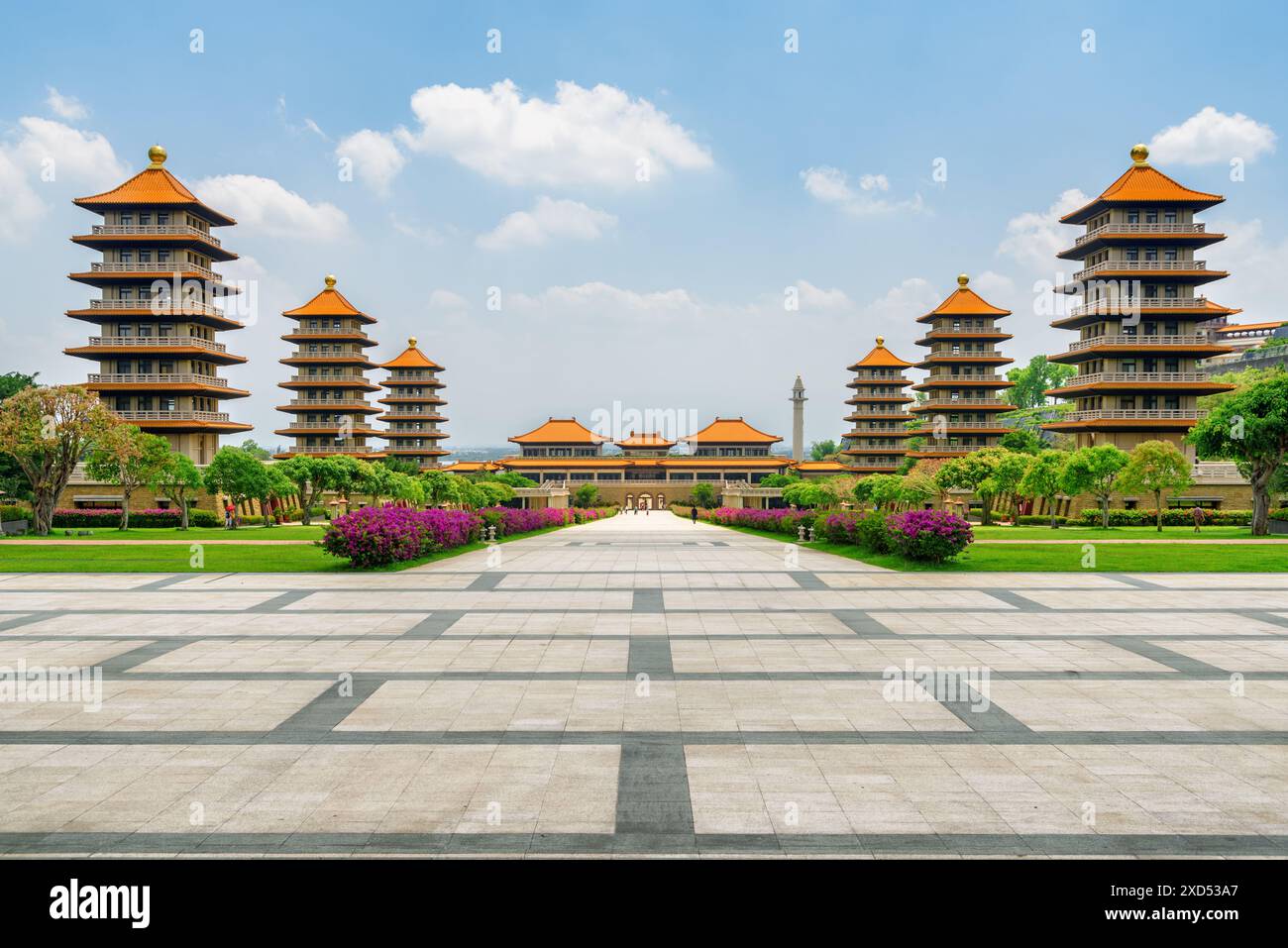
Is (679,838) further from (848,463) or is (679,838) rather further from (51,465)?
(848,463)

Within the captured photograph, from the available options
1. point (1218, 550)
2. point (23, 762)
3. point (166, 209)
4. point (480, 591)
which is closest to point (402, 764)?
point (23, 762)

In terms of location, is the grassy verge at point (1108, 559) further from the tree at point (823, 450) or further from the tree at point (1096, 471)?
the tree at point (823, 450)

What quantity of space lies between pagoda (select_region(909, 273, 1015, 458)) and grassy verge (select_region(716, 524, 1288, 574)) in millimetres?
39577

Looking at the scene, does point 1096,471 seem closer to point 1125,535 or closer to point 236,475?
point 1125,535

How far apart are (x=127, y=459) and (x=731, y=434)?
65462 mm

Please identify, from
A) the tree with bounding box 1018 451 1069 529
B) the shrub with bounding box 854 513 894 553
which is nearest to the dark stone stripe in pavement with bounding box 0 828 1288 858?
the shrub with bounding box 854 513 894 553

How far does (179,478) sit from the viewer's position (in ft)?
124

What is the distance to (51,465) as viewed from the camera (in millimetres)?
33062

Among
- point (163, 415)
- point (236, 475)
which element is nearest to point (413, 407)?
point (163, 415)

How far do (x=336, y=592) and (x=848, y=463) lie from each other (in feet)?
231

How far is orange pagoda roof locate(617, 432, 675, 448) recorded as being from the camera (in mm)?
97938

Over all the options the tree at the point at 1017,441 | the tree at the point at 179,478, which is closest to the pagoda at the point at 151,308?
the tree at the point at 179,478

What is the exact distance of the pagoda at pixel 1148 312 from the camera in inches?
1868
